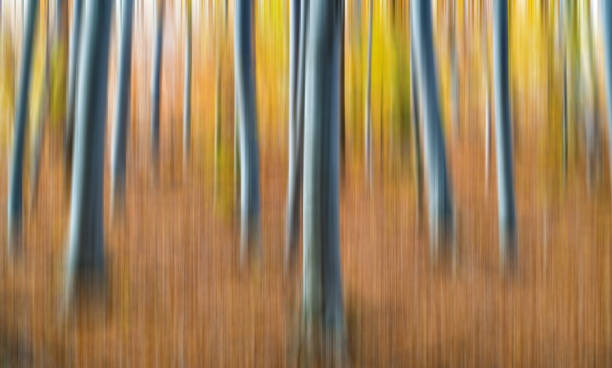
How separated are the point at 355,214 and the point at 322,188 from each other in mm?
3944

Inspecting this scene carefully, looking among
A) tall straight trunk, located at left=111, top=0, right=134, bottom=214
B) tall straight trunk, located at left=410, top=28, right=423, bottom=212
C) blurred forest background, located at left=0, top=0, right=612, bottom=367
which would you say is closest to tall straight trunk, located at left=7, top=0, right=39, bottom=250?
blurred forest background, located at left=0, top=0, right=612, bottom=367

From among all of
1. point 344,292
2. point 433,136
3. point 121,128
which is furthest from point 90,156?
point 121,128

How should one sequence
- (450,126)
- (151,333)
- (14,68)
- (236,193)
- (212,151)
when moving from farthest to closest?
(450,126), (212,151), (14,68), (236,193), (151,333)

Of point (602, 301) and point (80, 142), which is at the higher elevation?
point (80, 142)

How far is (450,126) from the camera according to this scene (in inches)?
472

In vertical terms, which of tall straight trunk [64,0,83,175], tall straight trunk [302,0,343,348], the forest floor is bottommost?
the forest floor

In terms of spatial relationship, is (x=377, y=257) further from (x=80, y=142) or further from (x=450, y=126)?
(x=450, y=126)

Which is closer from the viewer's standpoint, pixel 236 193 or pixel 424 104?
pixel 424 104

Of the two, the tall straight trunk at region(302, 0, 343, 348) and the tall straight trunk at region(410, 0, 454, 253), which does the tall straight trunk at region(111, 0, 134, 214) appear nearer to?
the tall straight trunk at region(410, 0, 454, 253)

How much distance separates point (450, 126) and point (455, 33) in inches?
80.4

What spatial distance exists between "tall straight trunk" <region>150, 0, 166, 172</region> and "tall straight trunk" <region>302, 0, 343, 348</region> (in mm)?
7272

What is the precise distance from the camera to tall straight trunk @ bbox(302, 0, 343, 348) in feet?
10.5

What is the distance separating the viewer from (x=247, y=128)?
601cm

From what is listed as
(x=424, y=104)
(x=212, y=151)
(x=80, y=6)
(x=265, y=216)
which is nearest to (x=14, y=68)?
(x=80, y=6)
